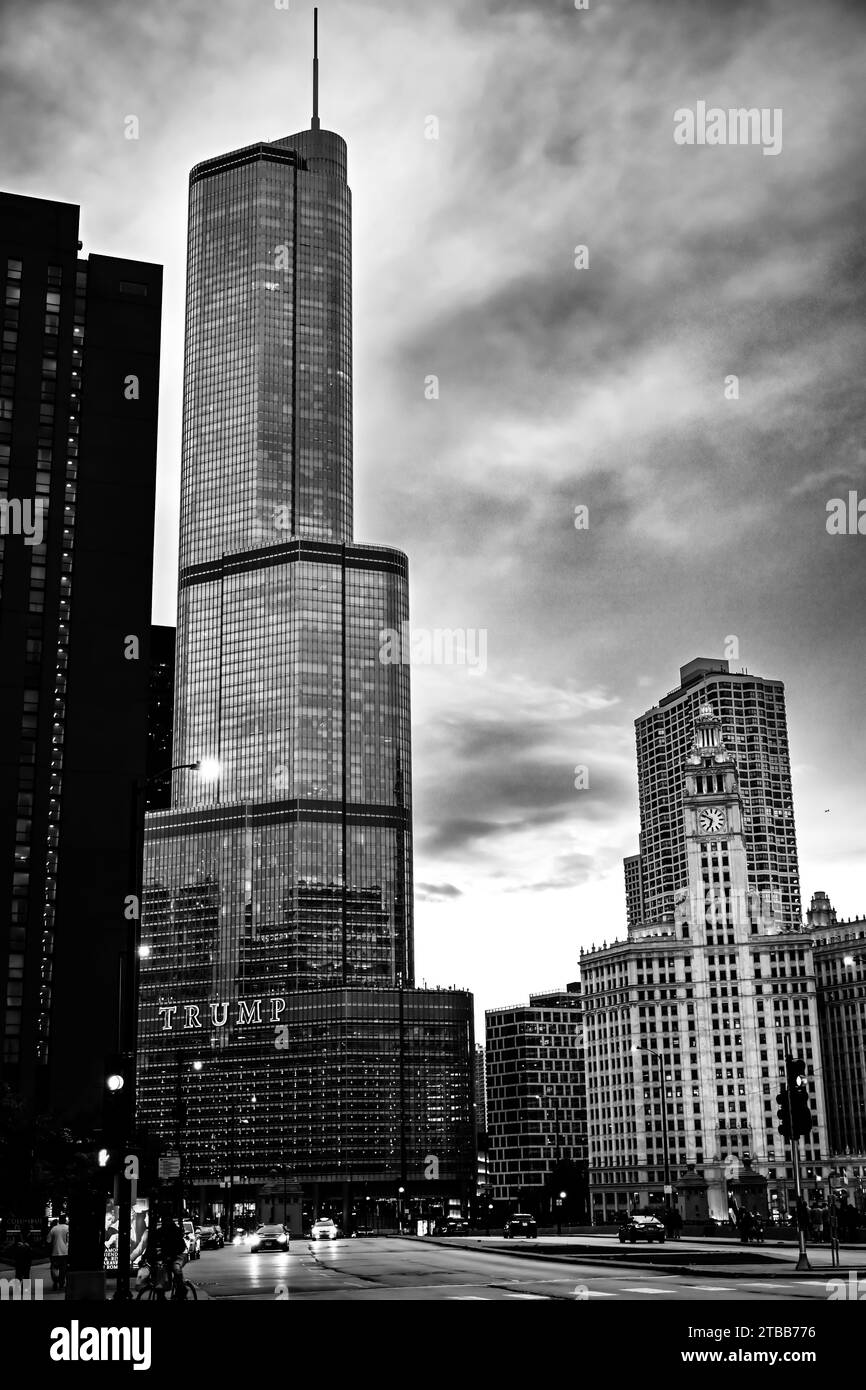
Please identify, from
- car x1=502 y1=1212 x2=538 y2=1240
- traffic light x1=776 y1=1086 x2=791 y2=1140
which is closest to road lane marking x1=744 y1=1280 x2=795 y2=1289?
traffic light x1=776 y1=1086 x2=791 y2=1140

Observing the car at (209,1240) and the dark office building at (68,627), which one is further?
the dark office building at (68,627)

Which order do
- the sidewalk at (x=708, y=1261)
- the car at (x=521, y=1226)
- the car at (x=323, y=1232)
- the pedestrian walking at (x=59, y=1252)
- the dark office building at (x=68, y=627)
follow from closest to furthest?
the sidewalk at (x=708, y=1261) → the pedestrian walking at (x=59, y=1252) → the car at (x=521, y=1226) → the car at (x=323, y=1232) → the dark office building at (x=68, y=627)

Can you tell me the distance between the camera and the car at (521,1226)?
259ft

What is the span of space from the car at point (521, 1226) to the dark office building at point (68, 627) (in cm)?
3956

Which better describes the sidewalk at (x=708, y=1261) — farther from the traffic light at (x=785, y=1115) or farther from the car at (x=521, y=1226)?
the car at (x=521, y=1226)

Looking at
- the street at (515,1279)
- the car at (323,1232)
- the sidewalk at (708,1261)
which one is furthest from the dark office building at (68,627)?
the sidewalk at (708,1261)

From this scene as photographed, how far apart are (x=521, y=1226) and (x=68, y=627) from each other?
2488 inches

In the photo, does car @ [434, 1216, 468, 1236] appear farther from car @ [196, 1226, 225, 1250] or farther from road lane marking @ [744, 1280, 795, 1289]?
road lane marking @ [744, 1280, 795, 1289]

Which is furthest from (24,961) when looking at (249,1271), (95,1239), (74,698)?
(95,1239)

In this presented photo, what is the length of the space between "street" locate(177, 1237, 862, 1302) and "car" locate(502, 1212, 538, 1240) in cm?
2417

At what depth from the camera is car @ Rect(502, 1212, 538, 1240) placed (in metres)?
78.8
